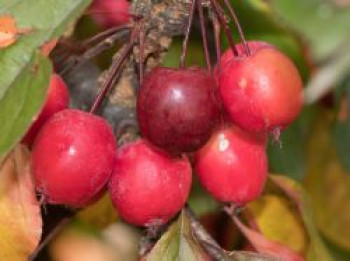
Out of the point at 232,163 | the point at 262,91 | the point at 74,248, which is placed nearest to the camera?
the point at 262,91

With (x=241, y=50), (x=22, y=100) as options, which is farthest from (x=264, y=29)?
(x=22, y=100)

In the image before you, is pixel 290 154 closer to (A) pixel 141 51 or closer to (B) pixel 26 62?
(A) pixel 141 51

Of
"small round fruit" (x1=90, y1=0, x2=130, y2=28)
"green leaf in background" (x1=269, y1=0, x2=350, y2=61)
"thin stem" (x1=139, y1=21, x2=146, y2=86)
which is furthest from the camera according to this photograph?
"small round fruit" (x1=90, y1=0, x2=130, y2=28)

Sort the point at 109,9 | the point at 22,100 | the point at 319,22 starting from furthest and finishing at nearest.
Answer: the point at 109,9
the point at 22,100
the point at 319,22

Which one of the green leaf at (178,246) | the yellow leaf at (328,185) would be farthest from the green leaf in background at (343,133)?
the green leaf at (178,246)

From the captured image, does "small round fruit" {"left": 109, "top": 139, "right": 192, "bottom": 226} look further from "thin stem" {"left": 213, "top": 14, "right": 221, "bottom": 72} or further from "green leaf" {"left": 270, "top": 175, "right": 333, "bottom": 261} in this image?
"green leaf" {"left": 270, "top": 175, "right": 333, "bottom": 261}

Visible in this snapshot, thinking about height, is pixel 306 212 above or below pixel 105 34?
below

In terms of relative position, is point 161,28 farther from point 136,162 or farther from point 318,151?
point 318,151

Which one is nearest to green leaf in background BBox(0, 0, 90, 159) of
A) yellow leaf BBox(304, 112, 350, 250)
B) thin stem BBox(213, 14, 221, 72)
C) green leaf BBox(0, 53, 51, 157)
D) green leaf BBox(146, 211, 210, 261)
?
green leaf BBox(0, 53, 51, 157)
